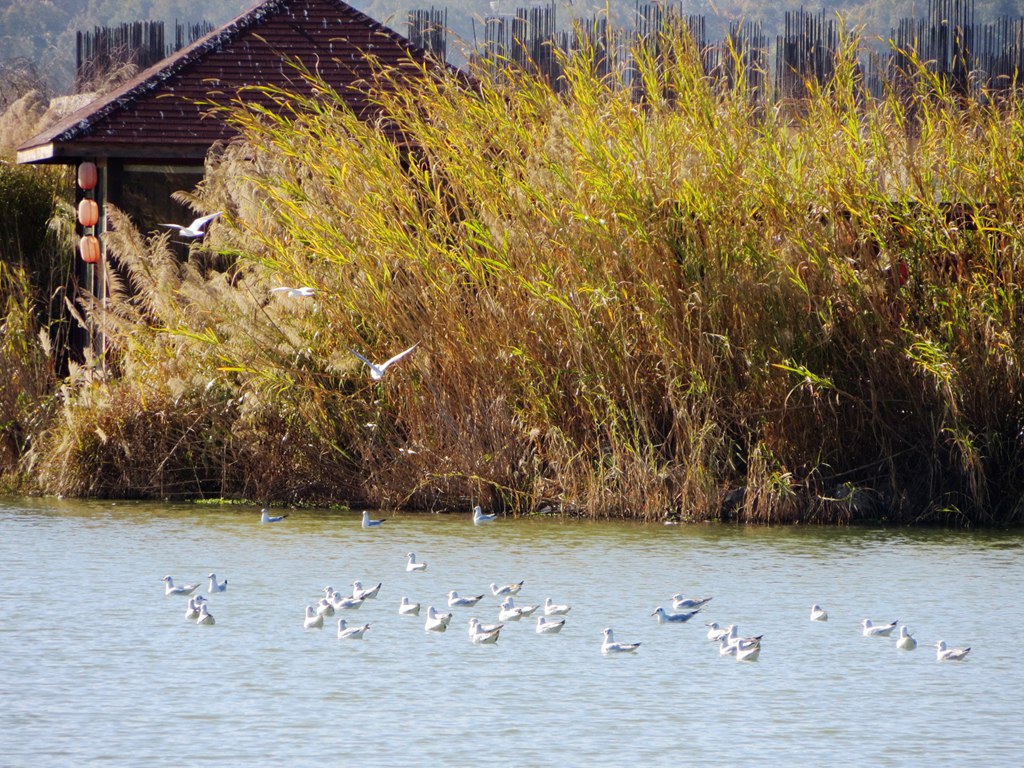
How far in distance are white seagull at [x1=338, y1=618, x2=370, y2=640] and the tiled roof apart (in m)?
8.70

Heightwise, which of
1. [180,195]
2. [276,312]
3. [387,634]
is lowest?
[387,634]

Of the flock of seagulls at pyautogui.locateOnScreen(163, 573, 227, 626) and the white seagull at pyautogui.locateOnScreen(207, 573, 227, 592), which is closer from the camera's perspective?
the flock of seagulls at pyautogui.locateOnScreen(163, 573, 227, 626)

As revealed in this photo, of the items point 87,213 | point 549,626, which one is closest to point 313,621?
point 549,626

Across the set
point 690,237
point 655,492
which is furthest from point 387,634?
point 690,237

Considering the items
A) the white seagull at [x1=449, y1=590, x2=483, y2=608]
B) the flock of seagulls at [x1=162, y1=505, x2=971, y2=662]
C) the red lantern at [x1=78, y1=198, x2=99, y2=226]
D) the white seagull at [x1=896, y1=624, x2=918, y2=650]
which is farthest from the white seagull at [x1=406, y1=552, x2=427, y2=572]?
the red lantern at [x1=78, y1=198, x2=99, y2=226]

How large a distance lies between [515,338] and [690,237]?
5.12 ft

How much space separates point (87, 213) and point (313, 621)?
896cm

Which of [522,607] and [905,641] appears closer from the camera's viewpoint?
[905,641]

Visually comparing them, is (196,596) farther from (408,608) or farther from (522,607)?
(522,607)

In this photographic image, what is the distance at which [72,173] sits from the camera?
1994 centimetres

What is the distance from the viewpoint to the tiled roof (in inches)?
693

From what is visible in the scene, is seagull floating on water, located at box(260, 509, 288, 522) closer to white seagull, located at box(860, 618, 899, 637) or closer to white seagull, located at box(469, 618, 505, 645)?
white seagull, located at box(469, 618, 505, 645)

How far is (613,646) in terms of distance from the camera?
884cm

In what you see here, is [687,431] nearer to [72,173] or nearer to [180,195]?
[180,195]
